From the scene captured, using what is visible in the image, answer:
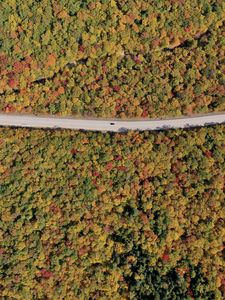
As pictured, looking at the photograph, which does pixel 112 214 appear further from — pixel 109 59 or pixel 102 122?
pixel 109 59

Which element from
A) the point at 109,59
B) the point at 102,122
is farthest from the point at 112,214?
the point at 109,59

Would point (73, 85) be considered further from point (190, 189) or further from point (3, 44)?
point (190, 189)

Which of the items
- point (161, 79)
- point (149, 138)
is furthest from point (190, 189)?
point (161, 79)

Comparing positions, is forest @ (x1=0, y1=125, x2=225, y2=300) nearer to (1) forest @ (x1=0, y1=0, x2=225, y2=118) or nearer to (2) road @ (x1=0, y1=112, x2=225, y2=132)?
(2) road @ (x1=0, y1=112, x2=225, y2=132)

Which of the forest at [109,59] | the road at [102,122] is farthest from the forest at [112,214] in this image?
the forest at [109,59]

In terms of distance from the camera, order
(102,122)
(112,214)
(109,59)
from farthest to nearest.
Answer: (109,59) → (102,122) → (112,214)

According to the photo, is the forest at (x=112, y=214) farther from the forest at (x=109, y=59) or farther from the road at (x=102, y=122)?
the forest at (x=109, y=59)
